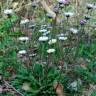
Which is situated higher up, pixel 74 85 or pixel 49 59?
pixel 49 59

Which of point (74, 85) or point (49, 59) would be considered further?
point (49, 59)

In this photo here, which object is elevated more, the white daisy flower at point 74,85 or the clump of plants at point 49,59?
the clump of plants at point 49,59

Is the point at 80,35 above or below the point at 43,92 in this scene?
above

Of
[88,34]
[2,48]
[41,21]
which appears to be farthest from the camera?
[41,21]

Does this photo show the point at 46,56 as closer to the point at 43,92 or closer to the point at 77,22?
the point at 43,92

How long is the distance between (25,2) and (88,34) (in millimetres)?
1428

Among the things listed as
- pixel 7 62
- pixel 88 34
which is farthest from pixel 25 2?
pixel 7 62

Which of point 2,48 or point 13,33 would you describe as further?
point 13,33

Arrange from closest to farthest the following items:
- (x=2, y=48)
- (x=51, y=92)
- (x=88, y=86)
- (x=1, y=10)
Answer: (x=51, y=92), (x=88, y=86), (x=2, y=48), (x=1, y=10)

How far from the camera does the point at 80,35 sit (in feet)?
13.9

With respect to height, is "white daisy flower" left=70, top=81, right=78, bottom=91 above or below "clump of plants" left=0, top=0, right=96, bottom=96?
below

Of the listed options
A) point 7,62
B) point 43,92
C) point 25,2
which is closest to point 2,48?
point 7,62

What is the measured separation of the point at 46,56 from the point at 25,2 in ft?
6.33

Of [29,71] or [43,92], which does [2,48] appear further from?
[43,92]
